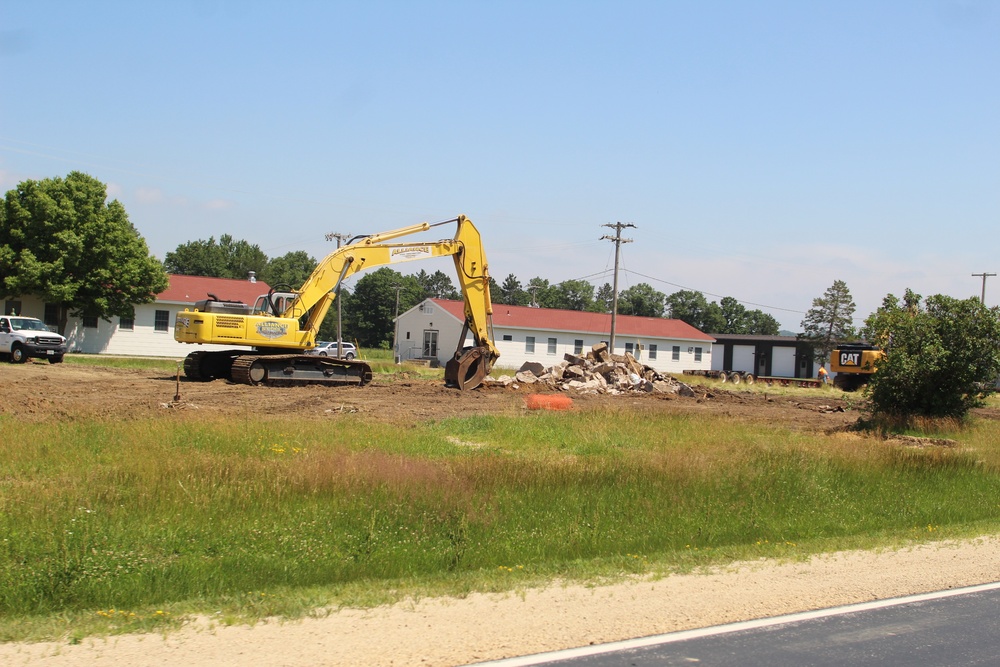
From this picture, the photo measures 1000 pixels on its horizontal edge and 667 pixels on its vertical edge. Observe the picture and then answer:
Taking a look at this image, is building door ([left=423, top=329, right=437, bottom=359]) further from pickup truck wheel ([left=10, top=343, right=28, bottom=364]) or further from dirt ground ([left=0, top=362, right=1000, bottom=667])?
dirt ground ([left=0, top=362, right=1000, bottom=667])

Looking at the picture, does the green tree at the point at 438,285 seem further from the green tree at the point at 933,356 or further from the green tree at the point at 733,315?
the green tree at the point at 933,356

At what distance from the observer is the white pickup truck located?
117ft

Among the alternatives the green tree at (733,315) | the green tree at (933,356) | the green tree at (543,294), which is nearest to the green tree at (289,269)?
the green tree at (543,294)

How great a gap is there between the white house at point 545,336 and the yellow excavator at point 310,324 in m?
26.6

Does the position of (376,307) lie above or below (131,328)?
above

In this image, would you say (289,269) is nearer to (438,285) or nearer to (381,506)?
(438,285)

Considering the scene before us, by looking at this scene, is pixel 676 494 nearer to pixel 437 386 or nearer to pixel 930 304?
pixel 930 304

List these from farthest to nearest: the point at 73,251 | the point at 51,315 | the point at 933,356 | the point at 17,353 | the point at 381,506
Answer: the point at 51,315 < the point at 73,251 < the point at 17,353 < the point at 933,356 < the point at 381,506

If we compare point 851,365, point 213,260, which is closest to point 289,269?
point 213,260

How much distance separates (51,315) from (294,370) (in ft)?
77.5

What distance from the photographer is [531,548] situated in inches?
363

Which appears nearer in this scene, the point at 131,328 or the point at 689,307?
the point at 131,328

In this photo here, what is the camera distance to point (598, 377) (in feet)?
111

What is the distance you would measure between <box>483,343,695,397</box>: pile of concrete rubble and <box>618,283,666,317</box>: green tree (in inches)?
3775
